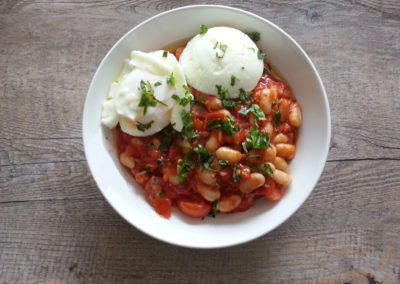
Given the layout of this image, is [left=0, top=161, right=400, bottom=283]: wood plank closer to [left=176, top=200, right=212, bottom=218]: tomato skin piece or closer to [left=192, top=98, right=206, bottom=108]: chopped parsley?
[left=176, top=200, right=212, bottom=218]: tomato skin piece

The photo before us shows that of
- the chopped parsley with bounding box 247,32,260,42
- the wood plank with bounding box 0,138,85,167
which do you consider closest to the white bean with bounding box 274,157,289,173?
the chopped parsley with bounding box 247,32,260,42

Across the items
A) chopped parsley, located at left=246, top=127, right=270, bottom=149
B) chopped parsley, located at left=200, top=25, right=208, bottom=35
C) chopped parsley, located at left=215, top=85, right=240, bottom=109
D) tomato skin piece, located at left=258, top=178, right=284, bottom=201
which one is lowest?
tomato skin piece, located at left=258, top=178, right=284, bottom=201

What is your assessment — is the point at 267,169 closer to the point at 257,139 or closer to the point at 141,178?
the point at 257,139

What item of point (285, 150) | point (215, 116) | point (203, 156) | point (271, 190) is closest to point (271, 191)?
point (271, 190)

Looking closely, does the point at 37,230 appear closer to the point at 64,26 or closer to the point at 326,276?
the point at 64,26

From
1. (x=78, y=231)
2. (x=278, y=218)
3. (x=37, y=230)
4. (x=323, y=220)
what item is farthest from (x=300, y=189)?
(x=37, y=230)

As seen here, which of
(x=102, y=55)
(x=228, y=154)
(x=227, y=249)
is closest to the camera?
(x=228, y=154)

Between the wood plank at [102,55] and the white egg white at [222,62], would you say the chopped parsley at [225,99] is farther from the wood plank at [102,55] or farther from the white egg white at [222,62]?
the wood plank at [102,55]
